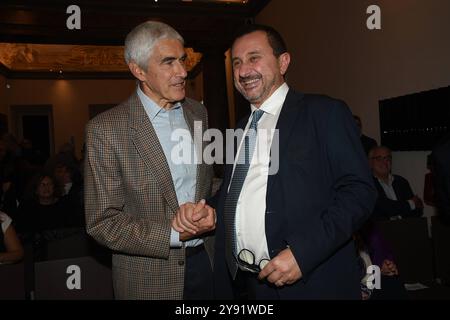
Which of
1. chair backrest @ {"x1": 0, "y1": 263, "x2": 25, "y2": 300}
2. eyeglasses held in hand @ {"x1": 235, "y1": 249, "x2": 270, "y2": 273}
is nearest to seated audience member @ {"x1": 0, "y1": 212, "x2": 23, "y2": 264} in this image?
chair backrest @ {"x1": 0, "y1": 263, "x2": 25, "y2": 300}

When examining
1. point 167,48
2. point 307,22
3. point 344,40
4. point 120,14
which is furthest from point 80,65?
point 167,48

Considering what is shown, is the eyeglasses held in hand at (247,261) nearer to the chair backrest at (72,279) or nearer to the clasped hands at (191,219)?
the clasped hands at (191,219)

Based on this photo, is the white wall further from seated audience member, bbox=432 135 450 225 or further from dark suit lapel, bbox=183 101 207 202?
dark suit lapel, bbox=183 101 207 202

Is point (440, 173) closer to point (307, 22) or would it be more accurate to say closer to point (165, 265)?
point (165, 265)

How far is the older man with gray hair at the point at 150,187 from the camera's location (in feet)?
5.44

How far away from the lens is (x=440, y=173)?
1.78 metres

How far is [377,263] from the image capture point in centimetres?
259

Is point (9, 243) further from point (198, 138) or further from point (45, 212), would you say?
point (198, 138)

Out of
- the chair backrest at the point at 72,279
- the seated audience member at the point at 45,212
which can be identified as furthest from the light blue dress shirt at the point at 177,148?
the seated audience member at the point at 45,212

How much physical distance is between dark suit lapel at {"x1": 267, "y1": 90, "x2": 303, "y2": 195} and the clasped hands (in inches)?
11.1

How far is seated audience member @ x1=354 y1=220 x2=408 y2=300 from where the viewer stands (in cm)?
233

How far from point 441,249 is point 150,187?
8.41ft

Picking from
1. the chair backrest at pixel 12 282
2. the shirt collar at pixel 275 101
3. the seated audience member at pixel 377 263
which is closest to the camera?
the shirt collar at pixel 275 101

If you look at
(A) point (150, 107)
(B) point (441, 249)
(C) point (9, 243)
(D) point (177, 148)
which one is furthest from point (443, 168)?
(C) point (9, 243)
